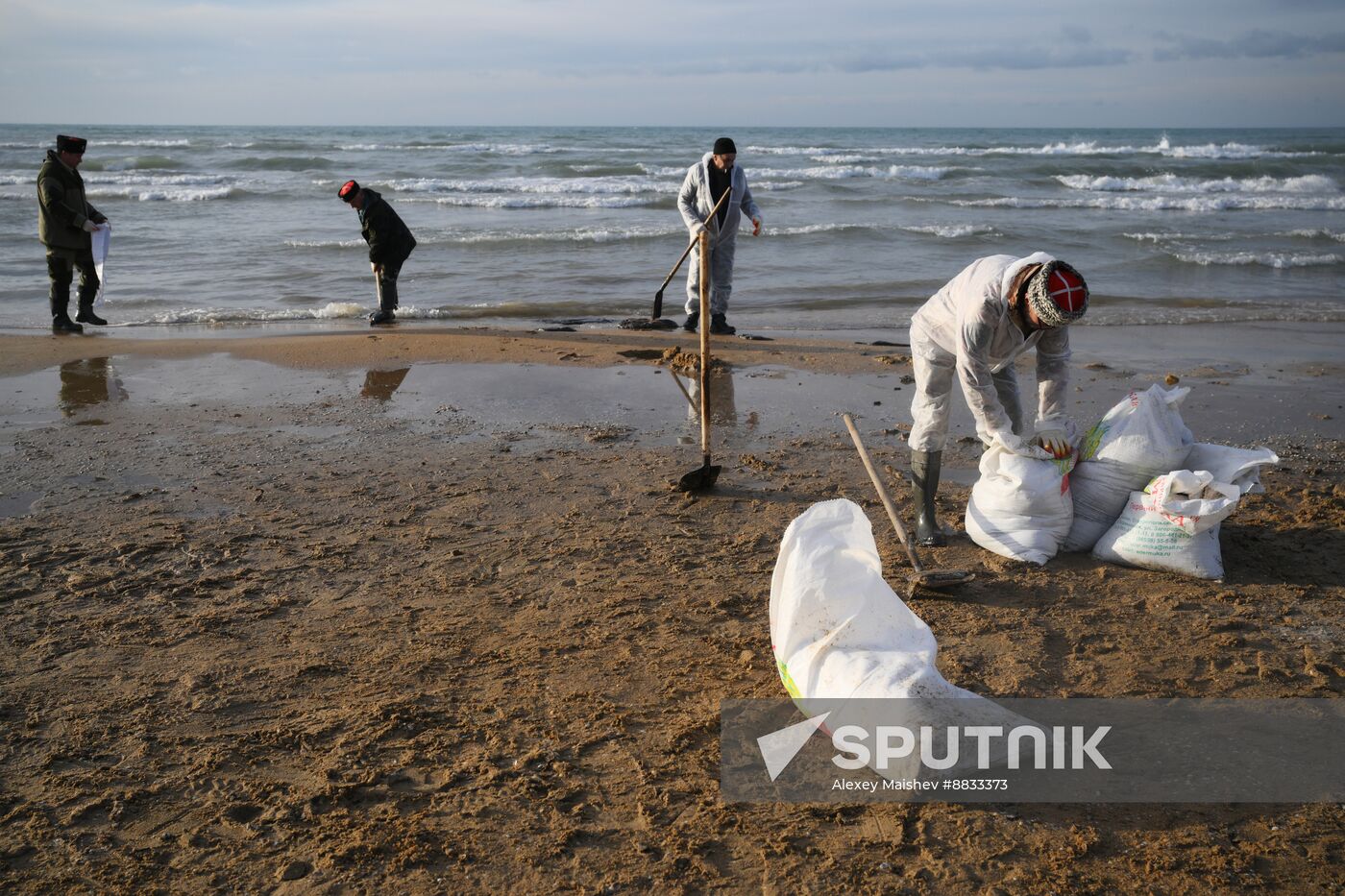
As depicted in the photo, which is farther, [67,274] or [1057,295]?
[67,274]

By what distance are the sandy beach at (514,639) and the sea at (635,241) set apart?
3296 millimetres

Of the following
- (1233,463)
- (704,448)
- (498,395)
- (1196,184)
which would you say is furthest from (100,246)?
(1196,184)

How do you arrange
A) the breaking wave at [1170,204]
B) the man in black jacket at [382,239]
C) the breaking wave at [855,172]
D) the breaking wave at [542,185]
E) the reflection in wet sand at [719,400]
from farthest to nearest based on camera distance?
the breaking wave at [855,172] < the breaking wave at [542,185] < the breaking wave at [1170,204] < the man in black jacket at [382,239] < the reflection in wet sand at [719,400]

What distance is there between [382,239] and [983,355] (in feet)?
20.4

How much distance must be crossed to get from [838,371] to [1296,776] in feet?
14.8

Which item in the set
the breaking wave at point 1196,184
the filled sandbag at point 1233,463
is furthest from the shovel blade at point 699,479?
the breaking wave at point 1196,184

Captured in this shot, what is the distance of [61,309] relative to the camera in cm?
790

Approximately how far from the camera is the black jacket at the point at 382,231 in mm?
8266

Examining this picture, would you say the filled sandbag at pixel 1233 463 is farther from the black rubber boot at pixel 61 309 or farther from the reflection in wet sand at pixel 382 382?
the black rubber boot at pixel 61 309

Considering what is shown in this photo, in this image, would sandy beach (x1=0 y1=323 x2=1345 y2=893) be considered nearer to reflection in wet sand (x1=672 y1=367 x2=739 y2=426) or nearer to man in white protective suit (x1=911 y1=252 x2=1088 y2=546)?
reflection in wet sand (x1=672 y1=367 x2=739 y2=426)

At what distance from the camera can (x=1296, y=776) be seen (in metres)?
2.57

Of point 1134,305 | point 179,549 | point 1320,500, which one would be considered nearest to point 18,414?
point 179,549

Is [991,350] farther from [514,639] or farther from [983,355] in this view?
[514,639]

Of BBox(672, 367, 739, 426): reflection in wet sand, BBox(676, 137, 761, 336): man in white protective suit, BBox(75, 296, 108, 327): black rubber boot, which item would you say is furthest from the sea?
BBox(672, 367, 739, 426): reflection in wet sand
